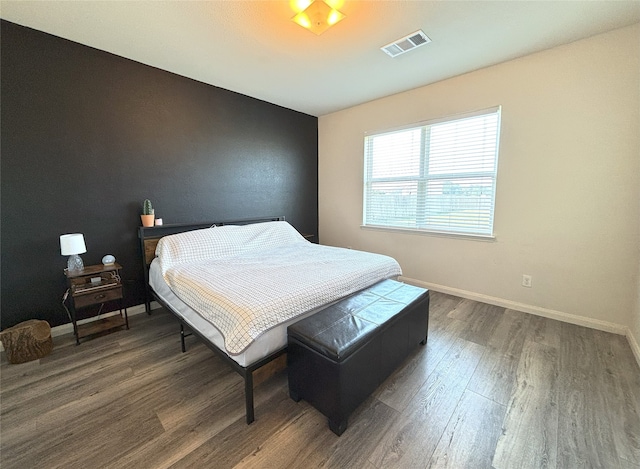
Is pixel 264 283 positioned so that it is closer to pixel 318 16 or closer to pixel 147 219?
pixel 147 219

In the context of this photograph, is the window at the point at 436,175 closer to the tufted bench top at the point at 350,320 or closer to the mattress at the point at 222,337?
the tufted bench top at the point at 350,320

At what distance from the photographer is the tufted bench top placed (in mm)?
1423

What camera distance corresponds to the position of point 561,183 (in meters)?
2.50

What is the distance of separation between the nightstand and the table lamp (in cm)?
5

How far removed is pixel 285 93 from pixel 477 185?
2.62m

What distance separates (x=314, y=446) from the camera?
1.34m

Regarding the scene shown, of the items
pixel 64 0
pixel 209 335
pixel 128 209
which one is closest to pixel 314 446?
pixel 209 335

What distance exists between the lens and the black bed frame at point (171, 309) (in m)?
1.48

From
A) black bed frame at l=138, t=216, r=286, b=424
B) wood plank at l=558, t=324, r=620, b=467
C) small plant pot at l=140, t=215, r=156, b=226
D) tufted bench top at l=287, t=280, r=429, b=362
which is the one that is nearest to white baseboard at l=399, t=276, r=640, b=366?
wood plank at l=558, t=324, r=620, b=467

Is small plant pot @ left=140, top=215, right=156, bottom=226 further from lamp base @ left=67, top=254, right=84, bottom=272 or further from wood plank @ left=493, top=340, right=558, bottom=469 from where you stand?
wood plank @ left=493, top=340, right=558, bottom=469

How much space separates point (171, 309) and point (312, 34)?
2612mm

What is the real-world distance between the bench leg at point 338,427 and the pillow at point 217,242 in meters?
1.85

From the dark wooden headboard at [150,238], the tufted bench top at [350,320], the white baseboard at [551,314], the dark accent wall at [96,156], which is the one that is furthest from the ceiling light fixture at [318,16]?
the white baseboard at [551,314]

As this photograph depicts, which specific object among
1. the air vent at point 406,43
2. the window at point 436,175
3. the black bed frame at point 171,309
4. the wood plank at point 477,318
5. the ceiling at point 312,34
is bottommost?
the wood plank at point 477,318
